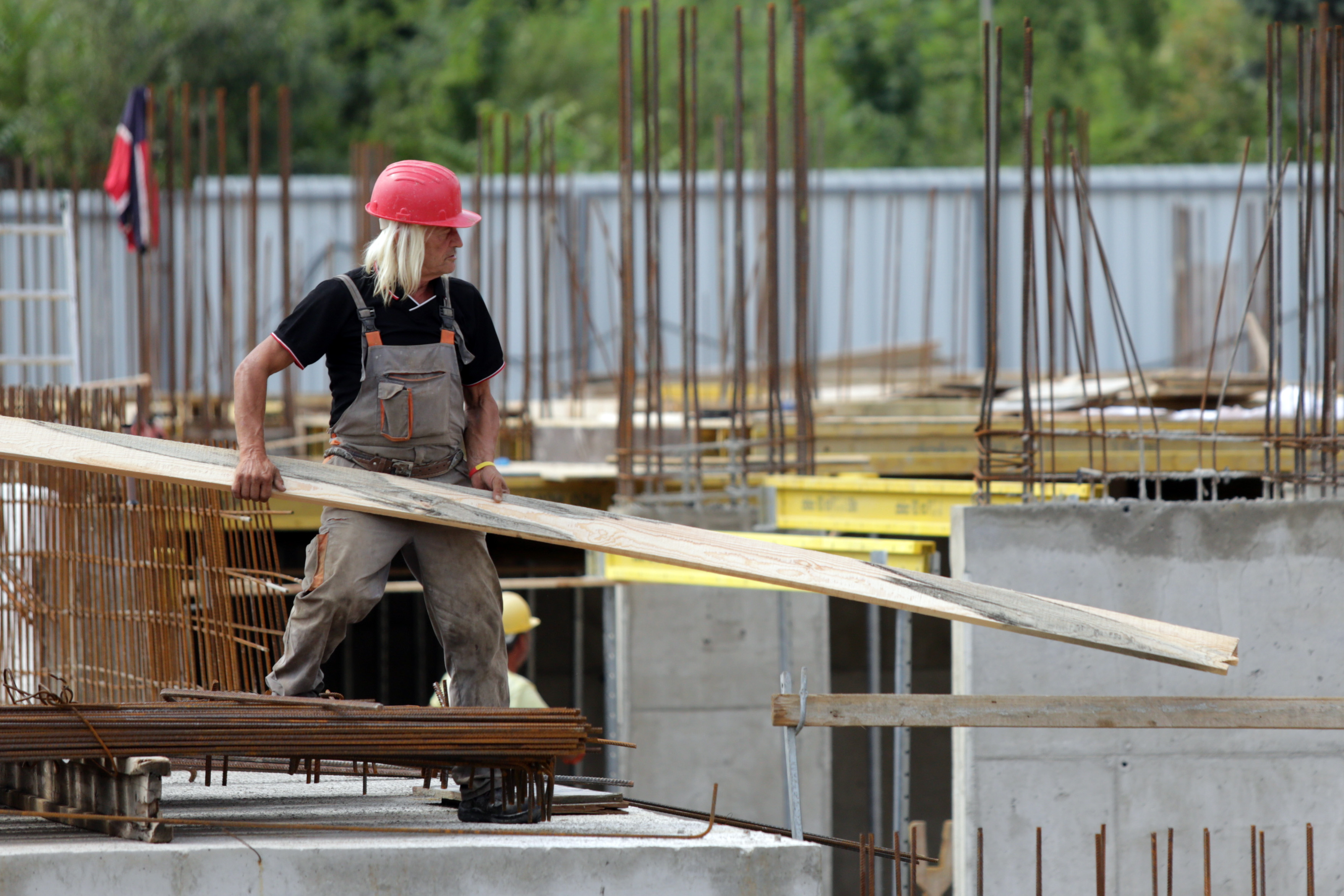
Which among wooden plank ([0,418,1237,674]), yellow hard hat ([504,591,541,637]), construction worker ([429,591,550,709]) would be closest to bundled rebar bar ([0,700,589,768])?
wooden plank ([0,418,1237,674])

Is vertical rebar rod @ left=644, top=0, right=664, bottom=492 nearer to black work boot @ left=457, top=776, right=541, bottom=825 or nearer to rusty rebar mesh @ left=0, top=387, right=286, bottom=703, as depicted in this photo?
rusty rebar mesh @ left=0, top=387, right=286, bottom=703

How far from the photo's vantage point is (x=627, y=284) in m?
8.55

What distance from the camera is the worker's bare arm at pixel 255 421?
4120mm

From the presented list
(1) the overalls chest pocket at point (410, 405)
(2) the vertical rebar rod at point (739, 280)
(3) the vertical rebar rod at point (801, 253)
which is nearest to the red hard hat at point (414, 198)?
(1) the overalls chest pocket at point (410, 405)

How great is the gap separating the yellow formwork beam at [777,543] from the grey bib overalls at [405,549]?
146cm

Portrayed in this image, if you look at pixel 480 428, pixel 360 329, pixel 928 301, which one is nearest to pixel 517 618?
pixel 480 428

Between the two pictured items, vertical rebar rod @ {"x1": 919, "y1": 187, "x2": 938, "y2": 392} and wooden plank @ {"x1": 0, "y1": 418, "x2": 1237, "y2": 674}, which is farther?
vertical rebar rod @ {"x1": 919, "y1": 187, "x2": 938, "y2": 392}

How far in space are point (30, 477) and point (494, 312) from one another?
40.6 feet

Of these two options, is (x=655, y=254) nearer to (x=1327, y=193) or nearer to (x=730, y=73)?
(x=1327, y=193)

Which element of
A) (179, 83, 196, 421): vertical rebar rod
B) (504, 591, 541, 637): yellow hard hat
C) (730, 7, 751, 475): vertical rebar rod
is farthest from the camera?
(179, 83, 196, 421): vertical rebar rod

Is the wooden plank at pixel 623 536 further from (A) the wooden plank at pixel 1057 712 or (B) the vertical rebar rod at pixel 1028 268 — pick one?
(B) the vertical rebar rod at pixel 1028 268

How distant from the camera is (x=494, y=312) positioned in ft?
60.8

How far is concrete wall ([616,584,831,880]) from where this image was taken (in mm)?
8586

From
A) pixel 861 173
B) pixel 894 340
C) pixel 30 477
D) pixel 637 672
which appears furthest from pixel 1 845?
pixel 861 173
